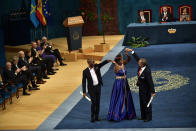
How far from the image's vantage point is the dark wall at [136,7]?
19203 mm

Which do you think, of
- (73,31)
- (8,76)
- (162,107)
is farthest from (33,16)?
(162,107)

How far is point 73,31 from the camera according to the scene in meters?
14.8

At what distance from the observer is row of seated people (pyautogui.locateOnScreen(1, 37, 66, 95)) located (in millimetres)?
9469

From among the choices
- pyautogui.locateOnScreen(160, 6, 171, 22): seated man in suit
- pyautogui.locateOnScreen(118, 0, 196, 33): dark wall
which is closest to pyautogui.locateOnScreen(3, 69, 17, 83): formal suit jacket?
pyautogui.locateOnScreen(160, 6, 171, 22): seated man in suit

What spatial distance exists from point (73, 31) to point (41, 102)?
597cm

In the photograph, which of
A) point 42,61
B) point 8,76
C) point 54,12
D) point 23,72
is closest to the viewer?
point 8,76

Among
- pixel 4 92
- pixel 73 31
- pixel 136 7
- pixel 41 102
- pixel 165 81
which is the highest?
pixel 136 7

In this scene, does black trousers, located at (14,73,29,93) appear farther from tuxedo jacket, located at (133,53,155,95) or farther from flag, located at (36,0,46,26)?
flag, located at (36,0,46,26)

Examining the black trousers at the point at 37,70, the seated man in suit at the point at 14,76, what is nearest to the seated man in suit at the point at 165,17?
the black trousers at the point at 37,70

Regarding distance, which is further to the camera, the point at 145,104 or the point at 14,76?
the point at 14,76

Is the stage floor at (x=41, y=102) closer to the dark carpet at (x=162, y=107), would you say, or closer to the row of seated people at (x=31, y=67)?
the row of seated people at (x=31, y=67)

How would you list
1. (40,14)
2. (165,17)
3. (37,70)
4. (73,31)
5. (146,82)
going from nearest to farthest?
(146,82) → (37,70) → (73,31) → (40,14) → (165,17)

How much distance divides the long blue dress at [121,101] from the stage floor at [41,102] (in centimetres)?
158

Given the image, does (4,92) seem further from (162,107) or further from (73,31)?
(73,31)
